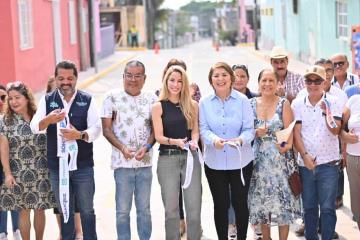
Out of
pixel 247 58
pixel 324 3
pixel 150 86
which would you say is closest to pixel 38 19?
pixel 150 86

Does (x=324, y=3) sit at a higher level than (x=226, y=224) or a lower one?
higher

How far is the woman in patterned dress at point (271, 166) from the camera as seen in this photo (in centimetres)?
585

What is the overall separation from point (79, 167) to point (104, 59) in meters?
30.0

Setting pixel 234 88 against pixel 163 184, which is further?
pixel 234 88

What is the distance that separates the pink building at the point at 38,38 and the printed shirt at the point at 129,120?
37.4ft

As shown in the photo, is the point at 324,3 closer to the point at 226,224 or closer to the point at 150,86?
the point at 150,86

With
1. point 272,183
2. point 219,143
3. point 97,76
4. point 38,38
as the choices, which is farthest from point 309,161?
point 97,76

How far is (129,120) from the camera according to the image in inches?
230

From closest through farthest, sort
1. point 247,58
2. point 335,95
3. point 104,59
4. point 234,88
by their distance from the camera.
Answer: point 335,95, point 234,88, point 247,58, point 104,59

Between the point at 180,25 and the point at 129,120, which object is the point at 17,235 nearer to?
the point at 129,120

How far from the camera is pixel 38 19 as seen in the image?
2028 cm

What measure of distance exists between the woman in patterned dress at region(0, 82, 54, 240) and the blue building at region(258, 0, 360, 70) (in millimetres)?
13290

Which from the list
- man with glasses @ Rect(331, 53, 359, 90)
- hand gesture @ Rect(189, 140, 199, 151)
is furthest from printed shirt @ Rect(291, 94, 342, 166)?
man with glasses @ Rect(331, 53, 359, 90)

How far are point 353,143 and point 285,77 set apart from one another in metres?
1.29
